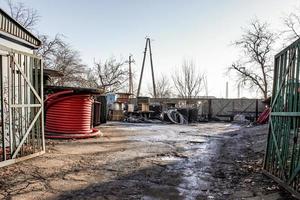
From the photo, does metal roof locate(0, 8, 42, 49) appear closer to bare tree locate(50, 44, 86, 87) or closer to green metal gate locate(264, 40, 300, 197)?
green metal gate locate(264, 40, 300, 197)

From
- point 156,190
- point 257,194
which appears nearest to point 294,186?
point 257,194

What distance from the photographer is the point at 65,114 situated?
10.7 metres

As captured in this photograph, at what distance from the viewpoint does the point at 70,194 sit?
187 inches

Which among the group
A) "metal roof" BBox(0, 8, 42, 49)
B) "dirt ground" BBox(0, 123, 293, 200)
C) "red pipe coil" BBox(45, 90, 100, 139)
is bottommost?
"dirt ground" BBox(0, 123, 293, 200)

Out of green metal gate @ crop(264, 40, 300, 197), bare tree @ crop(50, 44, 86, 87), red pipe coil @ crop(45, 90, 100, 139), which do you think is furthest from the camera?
bare tree @ crop(50, 44, 86, 87)

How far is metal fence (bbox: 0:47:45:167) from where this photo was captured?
657 cm

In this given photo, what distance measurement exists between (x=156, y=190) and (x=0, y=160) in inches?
129

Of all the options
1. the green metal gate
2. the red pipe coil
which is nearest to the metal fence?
the red pipe coil

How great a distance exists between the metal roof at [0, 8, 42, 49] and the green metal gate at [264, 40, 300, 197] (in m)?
6.24

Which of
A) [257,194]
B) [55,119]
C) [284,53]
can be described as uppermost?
[284,53]

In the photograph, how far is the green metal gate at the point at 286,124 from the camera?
508 centimetres

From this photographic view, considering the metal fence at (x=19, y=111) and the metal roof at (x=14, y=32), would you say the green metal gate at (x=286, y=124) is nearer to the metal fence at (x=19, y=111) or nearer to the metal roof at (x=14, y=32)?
the metal fence at (x=19, y=111)

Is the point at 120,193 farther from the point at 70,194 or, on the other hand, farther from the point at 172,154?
the point at 172,154

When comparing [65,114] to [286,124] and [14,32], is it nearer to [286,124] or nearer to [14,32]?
[14,32]
